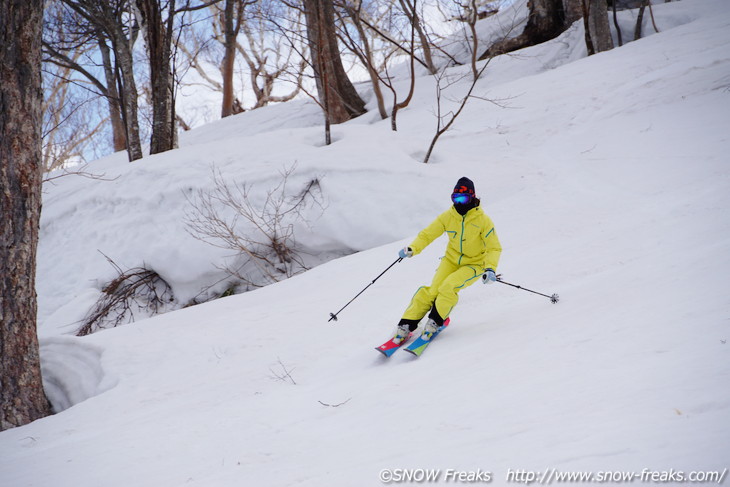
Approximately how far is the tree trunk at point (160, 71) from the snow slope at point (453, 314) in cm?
207

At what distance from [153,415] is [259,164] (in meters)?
5.31

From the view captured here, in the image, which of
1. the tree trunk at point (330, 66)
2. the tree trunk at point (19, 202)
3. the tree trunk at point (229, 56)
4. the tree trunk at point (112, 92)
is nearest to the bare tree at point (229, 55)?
the tree trunk at point (229, 56)

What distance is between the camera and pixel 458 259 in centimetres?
455

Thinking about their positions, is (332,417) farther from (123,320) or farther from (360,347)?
(123,320)

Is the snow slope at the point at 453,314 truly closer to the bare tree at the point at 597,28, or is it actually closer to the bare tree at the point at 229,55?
the bare tree at the point at 597,28

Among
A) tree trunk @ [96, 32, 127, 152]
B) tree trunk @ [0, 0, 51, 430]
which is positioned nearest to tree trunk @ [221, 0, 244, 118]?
tree trunk @ [96, 32, 127, 152]

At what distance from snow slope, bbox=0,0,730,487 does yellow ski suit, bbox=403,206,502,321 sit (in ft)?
1.26

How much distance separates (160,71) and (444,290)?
31.0 ft

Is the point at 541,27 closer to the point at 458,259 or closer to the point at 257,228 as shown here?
the point at 257,228

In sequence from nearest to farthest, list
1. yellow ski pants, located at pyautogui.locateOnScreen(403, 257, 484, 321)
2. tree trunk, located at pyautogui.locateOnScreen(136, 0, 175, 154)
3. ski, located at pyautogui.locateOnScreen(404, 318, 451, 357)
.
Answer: ski, located at pyautogui.locateOnScreen(404, 318, 451, 357) → yellow ski pants, located at pyautogui.locateOnScreen(403, 257, 484, 321) → tree trunk, located at pyautogui.locateOnScreen(136, 0, 175, 154)

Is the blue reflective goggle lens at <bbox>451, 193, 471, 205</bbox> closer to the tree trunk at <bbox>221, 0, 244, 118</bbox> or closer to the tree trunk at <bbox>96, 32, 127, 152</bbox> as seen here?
the tree trunk at <bbox>96, 32, 127, 152</bbox>

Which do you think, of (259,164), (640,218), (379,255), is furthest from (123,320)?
(640,218)

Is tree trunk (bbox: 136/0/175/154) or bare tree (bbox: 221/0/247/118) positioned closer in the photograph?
tree trunk (bbox: 136/0/175/154)

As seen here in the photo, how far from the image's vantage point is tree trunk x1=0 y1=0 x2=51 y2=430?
4.42 meters
